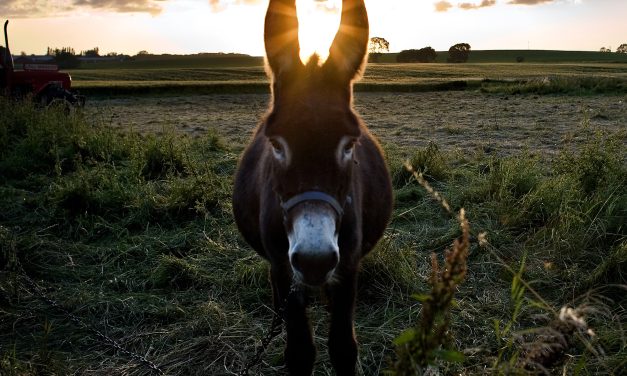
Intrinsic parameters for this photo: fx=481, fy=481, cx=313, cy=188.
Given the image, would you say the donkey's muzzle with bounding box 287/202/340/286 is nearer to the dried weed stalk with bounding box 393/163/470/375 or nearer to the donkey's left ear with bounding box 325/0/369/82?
the dried weed stalk with bounding box 393/163/470/375

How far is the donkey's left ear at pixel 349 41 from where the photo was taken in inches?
105

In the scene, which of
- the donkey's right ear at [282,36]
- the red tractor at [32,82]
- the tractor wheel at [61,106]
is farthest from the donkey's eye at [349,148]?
the red tractor at [32,82]

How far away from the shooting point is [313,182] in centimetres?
235

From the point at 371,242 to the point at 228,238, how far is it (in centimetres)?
265

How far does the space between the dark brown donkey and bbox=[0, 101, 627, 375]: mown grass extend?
764 millimetres

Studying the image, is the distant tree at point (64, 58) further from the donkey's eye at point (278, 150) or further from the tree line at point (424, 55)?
the donkey's eye at point (278, 150)

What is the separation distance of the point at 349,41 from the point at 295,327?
181cm

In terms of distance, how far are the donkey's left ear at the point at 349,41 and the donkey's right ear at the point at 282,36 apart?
0.21 meters

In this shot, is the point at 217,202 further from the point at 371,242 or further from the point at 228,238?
the point at 371,242

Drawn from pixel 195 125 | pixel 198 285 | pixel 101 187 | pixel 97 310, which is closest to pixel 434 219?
pixel 198 285

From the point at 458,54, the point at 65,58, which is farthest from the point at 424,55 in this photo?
the point at 65,58

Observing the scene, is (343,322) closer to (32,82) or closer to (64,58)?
(32,82)

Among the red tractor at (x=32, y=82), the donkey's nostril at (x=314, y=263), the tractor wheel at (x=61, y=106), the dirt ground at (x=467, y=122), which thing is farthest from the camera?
the red tractor at (x=32, y=82)

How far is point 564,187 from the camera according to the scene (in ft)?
18.6
